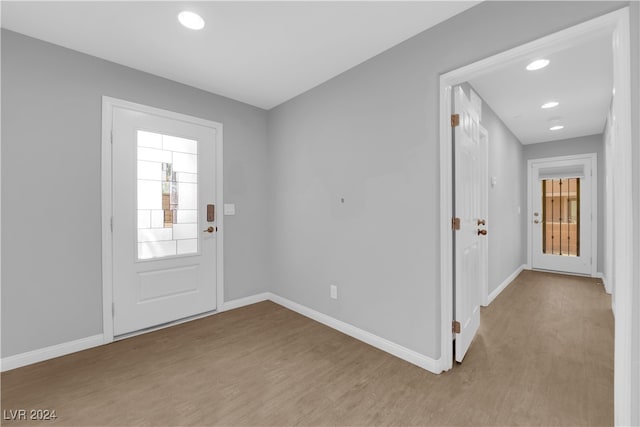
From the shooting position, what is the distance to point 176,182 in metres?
2.99

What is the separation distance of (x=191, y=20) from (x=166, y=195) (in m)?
1.66

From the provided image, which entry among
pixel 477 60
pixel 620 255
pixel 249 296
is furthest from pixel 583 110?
pixel 249 296

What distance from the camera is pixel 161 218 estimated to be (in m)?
2.90

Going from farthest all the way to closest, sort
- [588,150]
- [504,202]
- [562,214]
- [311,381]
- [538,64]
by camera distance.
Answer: [562,214] → [588,150] → [504,202] → [538,64] → [311,381]

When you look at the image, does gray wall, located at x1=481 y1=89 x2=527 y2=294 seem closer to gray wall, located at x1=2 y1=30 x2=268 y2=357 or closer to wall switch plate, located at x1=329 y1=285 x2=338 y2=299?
Result: wall switch plate, located at x1=329 y1=285 x2=338 y2=299

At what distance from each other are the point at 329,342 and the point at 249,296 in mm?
1456

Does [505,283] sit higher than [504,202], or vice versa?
[504,202]

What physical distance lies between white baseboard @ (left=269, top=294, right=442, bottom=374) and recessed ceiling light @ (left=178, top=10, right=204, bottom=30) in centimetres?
286

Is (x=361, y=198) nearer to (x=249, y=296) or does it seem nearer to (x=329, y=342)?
(x=329, y=342)

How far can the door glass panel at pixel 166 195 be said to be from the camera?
9.13ft

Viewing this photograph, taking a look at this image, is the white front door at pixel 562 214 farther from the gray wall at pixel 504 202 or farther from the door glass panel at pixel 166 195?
the door glass panel at pixel 166 195

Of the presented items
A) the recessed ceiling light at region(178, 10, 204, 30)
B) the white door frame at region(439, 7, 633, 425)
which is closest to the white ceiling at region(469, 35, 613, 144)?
the white door frame at region(439, 7, 633, 425)

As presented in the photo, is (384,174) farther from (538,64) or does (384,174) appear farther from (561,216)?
(561,216)

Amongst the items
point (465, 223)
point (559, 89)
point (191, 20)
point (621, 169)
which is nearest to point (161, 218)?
point (191, 20)
